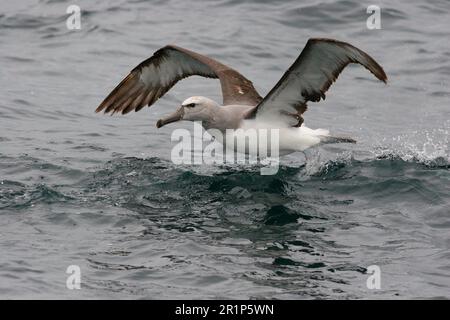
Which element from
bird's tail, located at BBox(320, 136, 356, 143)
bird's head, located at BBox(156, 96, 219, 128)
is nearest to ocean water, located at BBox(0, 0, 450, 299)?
bird's tail, located at BBox(320, 136, 356, 143)

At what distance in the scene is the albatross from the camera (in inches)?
394

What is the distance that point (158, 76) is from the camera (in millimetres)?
12641

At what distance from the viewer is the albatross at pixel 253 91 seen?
1001cm

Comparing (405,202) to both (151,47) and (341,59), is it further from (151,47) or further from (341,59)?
(151,47)

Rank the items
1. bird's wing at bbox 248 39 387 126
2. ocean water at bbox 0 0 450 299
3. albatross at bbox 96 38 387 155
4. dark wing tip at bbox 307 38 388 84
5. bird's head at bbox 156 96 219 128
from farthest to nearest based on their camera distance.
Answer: bird's head at bbox 156 96 219 128 < albatross at bbox 96 38 387 155 < bird's wing at bbox 248 39 387 126 < dark wing tip at bbox 307 38 388 84 < ocean water at bbox 0 0 450 299

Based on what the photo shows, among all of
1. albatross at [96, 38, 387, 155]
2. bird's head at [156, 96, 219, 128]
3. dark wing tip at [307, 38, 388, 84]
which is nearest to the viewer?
dark wing tip at [307, 38, 388, 84]

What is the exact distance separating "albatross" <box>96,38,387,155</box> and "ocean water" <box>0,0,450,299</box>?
545 mm

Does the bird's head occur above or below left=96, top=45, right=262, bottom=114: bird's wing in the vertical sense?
below

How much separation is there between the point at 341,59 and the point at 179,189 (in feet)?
7.71

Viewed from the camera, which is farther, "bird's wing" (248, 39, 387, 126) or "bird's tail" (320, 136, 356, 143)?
"bird's tail" (320, 136, 356, 143)

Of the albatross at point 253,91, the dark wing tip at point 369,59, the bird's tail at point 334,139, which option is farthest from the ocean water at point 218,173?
the dark wing tip at point 369,59

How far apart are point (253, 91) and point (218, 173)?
47.3 inches

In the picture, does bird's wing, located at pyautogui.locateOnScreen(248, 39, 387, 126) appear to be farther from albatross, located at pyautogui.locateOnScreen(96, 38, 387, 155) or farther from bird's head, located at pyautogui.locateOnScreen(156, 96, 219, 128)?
bird's head, located at pyautogui.locateOnScreen(156, 96, 219, 128)

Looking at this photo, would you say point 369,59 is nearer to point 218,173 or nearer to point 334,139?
point 334,139
